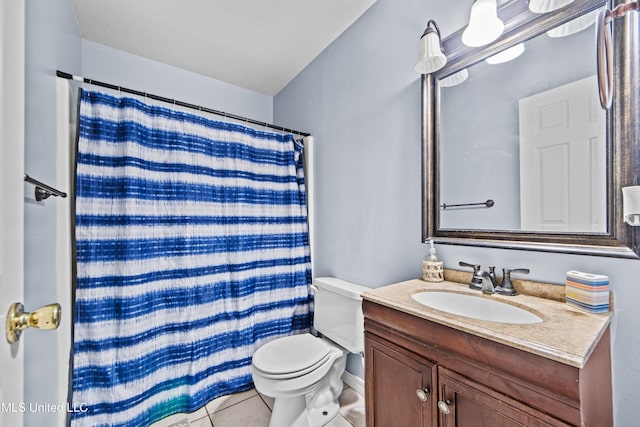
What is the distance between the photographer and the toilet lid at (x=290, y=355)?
1392 mm

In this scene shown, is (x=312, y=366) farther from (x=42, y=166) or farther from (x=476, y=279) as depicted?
(x=42, y=166)

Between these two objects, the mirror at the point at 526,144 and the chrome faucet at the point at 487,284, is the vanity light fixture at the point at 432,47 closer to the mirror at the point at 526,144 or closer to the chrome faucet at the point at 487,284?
the mirror at the point at 526,144

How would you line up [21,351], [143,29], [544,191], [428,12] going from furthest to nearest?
[143,29], [428,12], [544,191], [21,351]

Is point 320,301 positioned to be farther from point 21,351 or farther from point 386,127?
point 21,351

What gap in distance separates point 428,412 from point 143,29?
2672 millimetres

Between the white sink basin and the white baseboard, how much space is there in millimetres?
948

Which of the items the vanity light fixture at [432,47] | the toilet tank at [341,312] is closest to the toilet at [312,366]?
the toilet tank at [341,312]

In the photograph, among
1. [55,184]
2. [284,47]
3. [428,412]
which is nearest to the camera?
[428,412]

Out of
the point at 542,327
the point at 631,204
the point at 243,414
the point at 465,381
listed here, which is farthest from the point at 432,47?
the point at 243,414

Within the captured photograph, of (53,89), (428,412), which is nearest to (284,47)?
(53,89)

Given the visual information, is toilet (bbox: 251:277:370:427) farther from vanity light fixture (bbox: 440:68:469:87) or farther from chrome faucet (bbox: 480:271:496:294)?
vanity light fixture (bbox: 440:68:469:87)

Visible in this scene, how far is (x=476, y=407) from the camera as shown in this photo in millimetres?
751

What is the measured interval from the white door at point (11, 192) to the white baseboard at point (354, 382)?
64.7 inches

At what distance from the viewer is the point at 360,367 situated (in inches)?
69.0
